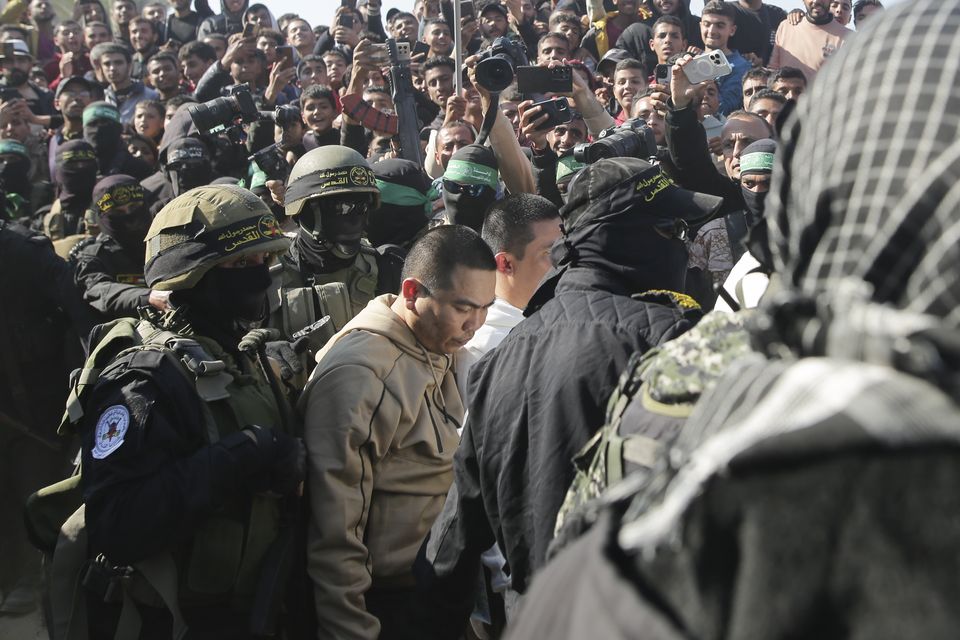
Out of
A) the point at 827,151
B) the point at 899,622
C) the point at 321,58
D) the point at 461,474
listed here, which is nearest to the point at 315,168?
the point at 461,474

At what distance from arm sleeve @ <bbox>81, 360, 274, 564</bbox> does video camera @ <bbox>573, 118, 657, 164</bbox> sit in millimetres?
2594

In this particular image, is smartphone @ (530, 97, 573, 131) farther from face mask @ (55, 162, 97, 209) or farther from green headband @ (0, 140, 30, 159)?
green headband @ (0, 140, 30, 159)

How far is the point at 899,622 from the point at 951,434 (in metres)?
0.14

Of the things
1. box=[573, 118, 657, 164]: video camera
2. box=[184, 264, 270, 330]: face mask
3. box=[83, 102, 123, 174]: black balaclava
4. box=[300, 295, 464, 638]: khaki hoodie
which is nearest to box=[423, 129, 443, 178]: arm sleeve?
box=[573, 118, 657, 164]: video camera

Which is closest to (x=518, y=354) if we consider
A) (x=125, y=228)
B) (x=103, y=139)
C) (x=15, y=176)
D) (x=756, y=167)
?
(x=756, y=167)

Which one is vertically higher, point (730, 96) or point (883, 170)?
point (883, 170)

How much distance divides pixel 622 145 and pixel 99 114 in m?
5.48

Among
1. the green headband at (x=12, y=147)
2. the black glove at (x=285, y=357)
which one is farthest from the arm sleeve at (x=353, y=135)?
the black glove at (x=285, y=357)

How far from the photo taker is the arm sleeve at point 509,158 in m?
5.77

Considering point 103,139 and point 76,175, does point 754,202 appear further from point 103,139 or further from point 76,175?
point 103,139

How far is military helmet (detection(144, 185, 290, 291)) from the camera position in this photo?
10.6 ft

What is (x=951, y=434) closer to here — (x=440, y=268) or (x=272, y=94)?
(x=440, y=268)

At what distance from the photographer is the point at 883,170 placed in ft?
3.04

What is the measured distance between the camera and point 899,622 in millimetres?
745
